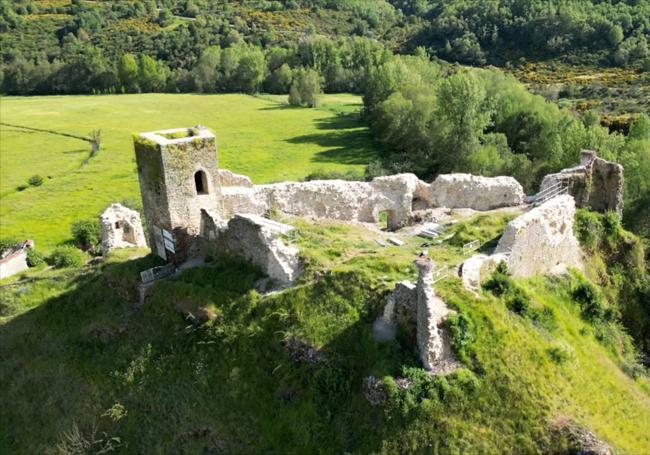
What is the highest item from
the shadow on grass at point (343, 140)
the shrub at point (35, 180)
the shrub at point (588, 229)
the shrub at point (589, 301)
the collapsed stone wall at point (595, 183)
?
the collapsed stone wall at point (595, 183)

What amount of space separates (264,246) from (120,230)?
1462 centimetres

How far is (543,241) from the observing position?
2294cm

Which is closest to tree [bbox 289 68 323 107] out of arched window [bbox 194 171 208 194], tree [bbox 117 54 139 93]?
tree [bbox 117 54 139 93]

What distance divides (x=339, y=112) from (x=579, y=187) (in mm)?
72070

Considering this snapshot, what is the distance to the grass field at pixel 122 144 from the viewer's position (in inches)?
2398

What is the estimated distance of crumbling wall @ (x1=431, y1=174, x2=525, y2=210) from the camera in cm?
2953

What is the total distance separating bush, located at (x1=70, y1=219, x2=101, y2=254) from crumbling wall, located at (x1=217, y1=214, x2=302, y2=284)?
2842 cm

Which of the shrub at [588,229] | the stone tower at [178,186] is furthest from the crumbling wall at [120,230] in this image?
the shrub at [588,229]

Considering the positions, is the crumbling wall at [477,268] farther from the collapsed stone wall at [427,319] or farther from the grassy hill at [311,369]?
the collapsed stone wall at [427,319]

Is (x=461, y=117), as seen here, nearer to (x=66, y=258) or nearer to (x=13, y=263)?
(x=66, y=258)

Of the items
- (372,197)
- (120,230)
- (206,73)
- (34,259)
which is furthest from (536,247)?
(206,73)

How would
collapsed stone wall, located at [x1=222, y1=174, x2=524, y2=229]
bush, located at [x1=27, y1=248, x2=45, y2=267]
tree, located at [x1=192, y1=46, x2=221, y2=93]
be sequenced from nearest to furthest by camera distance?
collapsed stone wall, located at [x1=222, y1=174, x2=524, y2=229] → bush, located at [x1=27, y1=248, x2=45, y2=267] → tree, located at [x1=192, y1=46, x2=221, y2=93]

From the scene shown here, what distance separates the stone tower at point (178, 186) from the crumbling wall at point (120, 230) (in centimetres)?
687

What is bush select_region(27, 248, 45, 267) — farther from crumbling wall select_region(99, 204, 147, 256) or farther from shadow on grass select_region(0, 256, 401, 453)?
shadow on grass select_region(0, 256, 401, 453)
